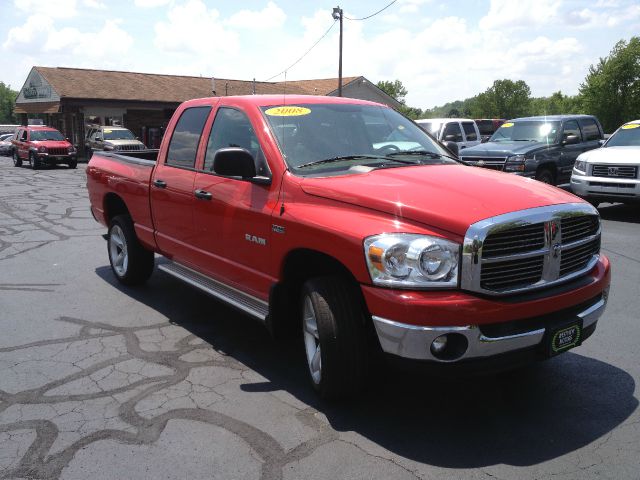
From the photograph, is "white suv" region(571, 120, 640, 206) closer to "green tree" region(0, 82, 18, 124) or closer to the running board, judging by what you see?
the running board

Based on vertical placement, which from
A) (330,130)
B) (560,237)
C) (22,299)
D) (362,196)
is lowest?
(22,299)

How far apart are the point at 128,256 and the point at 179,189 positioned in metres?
1.64

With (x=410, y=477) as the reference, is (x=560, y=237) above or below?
above

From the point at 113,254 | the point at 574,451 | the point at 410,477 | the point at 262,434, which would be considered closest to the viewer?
the point at 410,477

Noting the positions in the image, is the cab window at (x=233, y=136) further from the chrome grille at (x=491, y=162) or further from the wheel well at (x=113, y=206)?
the chrome grille at (x=491, y=162)

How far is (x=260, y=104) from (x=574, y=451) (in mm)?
3226

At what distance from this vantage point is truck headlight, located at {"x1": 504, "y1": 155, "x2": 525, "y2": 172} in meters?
12.1

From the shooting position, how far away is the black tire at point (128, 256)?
20.9 feet

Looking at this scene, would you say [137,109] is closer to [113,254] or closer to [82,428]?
[113,254]

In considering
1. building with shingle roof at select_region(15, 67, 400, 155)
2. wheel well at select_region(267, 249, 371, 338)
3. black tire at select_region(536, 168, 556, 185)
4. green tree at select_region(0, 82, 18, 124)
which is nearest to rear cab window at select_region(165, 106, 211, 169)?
wheel well at select_region(267, 249, 371, 338)

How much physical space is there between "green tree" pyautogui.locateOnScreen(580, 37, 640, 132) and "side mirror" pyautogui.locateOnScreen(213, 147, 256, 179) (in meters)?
74.2

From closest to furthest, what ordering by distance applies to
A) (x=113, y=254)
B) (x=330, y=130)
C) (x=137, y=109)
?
(x=330, y=130) < (x=113, y=254) < (x=137, y=109)

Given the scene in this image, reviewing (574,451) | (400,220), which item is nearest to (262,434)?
(400,220)

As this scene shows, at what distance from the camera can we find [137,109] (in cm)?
3666
